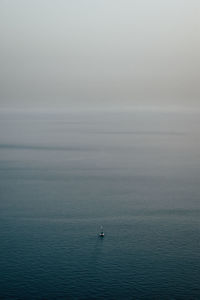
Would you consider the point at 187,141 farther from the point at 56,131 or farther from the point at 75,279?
the point at 75,279

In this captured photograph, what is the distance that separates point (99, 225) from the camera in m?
52.0

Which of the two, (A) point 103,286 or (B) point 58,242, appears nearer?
(A) point 103,286

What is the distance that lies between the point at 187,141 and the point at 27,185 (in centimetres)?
6723

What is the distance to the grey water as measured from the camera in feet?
127

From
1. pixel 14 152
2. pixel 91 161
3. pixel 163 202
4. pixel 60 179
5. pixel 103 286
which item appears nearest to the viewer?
pixel 103 286

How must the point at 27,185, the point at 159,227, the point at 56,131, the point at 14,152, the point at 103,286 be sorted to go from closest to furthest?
1. the point at 103,286
2. the point at 159,227
3. the point at 27,185
4. the point at 14,152
5. the point at 56,131

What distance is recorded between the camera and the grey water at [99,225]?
1518 inches

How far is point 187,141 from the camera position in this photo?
124 metres

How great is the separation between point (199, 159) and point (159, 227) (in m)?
47.3

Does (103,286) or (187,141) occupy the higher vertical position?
(187,141)

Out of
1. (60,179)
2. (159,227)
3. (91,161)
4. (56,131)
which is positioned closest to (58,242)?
(159,227)

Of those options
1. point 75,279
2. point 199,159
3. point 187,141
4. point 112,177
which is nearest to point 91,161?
point 112,177

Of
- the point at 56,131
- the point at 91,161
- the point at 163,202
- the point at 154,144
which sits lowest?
Answer: the point at 163,202

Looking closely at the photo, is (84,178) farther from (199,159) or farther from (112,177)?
(199,159)
